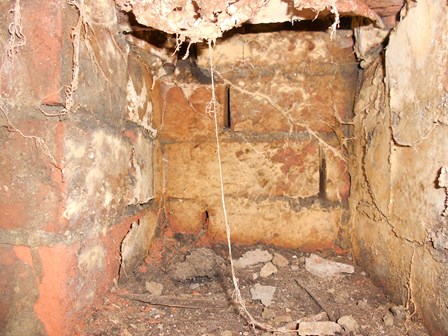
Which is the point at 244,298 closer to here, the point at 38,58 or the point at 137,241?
the point at 137,241

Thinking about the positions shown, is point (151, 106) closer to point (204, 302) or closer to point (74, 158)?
point (74, 158)

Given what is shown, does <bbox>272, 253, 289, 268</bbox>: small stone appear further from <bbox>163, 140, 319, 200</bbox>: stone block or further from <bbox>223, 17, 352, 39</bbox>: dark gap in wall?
<bbox>223, 17, 352, 39</bbox>: dark gap in wall

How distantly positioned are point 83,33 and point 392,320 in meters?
1.50

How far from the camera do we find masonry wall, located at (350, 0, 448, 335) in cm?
98

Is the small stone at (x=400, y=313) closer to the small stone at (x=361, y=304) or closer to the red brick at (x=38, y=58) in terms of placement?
the small stone at (x=361, y=304)

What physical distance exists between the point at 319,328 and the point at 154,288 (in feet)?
2.31

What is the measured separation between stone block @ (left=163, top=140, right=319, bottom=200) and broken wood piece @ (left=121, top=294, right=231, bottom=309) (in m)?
0.65

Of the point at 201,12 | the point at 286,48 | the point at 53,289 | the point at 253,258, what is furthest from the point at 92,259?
the point at 286,48

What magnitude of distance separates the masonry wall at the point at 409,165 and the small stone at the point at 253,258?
0.49 m

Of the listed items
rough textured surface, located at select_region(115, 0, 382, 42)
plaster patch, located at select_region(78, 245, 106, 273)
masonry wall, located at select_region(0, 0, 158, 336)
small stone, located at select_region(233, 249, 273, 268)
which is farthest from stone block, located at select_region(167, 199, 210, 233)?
rough textured surface, located at select_region(115, 0, 382, 42)

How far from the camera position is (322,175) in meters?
1.76

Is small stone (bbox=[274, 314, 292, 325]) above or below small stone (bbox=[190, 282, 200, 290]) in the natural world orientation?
below

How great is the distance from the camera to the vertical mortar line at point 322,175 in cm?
174

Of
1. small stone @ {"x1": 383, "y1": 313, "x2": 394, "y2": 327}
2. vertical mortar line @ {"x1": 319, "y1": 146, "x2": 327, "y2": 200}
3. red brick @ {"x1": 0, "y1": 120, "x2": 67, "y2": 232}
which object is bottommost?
small stone @ {"x1": 383, "y1": 313, "x2": 394, "y2": 327}
